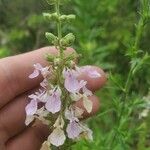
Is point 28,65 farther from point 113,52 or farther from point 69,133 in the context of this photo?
point 113,52

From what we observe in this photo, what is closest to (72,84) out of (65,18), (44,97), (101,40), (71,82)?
(71,82)

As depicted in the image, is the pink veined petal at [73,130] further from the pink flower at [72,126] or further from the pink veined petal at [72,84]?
the pink veined petal at [72,84]

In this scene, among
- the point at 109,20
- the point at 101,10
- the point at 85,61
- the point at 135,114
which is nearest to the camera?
the point at 85,61

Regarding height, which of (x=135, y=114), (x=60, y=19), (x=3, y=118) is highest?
(x=60, y=19)

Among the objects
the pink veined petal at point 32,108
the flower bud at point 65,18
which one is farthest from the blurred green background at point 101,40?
the pink veined petal at point 32,108

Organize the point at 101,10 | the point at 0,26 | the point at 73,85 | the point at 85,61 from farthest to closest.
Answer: the point at 0,26
the point at 101,10
the point at 85,61
the point at 73,85

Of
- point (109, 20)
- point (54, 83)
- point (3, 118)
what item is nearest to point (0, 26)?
point (109, 20)

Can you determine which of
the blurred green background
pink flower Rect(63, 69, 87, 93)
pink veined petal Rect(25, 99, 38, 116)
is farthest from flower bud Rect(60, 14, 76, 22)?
the blurred green background
